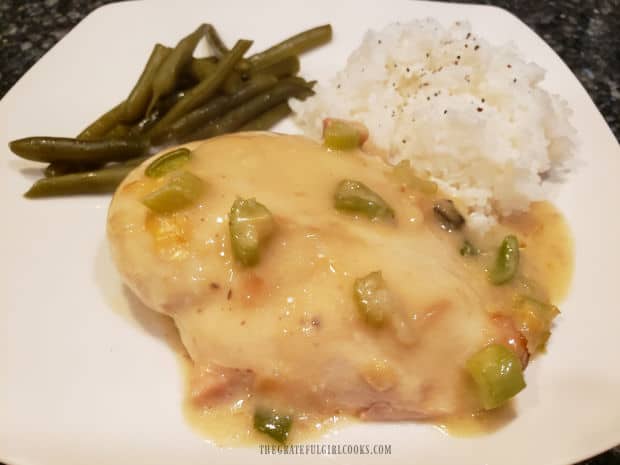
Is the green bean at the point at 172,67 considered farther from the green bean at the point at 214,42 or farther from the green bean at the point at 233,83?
the green bean at the point at 233,83

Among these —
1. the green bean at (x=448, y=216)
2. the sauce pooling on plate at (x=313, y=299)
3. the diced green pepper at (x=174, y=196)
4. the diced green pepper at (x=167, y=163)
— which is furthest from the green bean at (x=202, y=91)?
the green bean at (x=448, y=216)

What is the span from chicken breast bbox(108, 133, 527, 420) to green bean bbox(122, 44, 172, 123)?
3.50 feet

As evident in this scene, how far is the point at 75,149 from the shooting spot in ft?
11.8

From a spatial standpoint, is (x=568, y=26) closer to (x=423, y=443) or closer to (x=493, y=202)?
(x=493, y=202)

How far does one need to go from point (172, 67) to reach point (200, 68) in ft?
0.72

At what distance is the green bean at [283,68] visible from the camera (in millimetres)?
4305

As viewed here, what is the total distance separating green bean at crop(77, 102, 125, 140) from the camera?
3809 millimetres

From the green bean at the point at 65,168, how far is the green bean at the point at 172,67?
0.54 metres

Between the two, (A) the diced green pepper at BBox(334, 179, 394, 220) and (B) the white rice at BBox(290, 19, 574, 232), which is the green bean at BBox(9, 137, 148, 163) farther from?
(A) the diced green pepper at BBox(334, 179, 394, 220)

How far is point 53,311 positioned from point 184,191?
2.83 ft

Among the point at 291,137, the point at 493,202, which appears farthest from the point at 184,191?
the point at 493,202

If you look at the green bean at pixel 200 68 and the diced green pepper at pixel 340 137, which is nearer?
the diced green pepper at pixel 340 137

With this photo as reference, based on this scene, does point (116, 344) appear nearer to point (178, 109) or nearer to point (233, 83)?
point (178, 109)

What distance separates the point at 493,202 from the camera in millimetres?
3674
